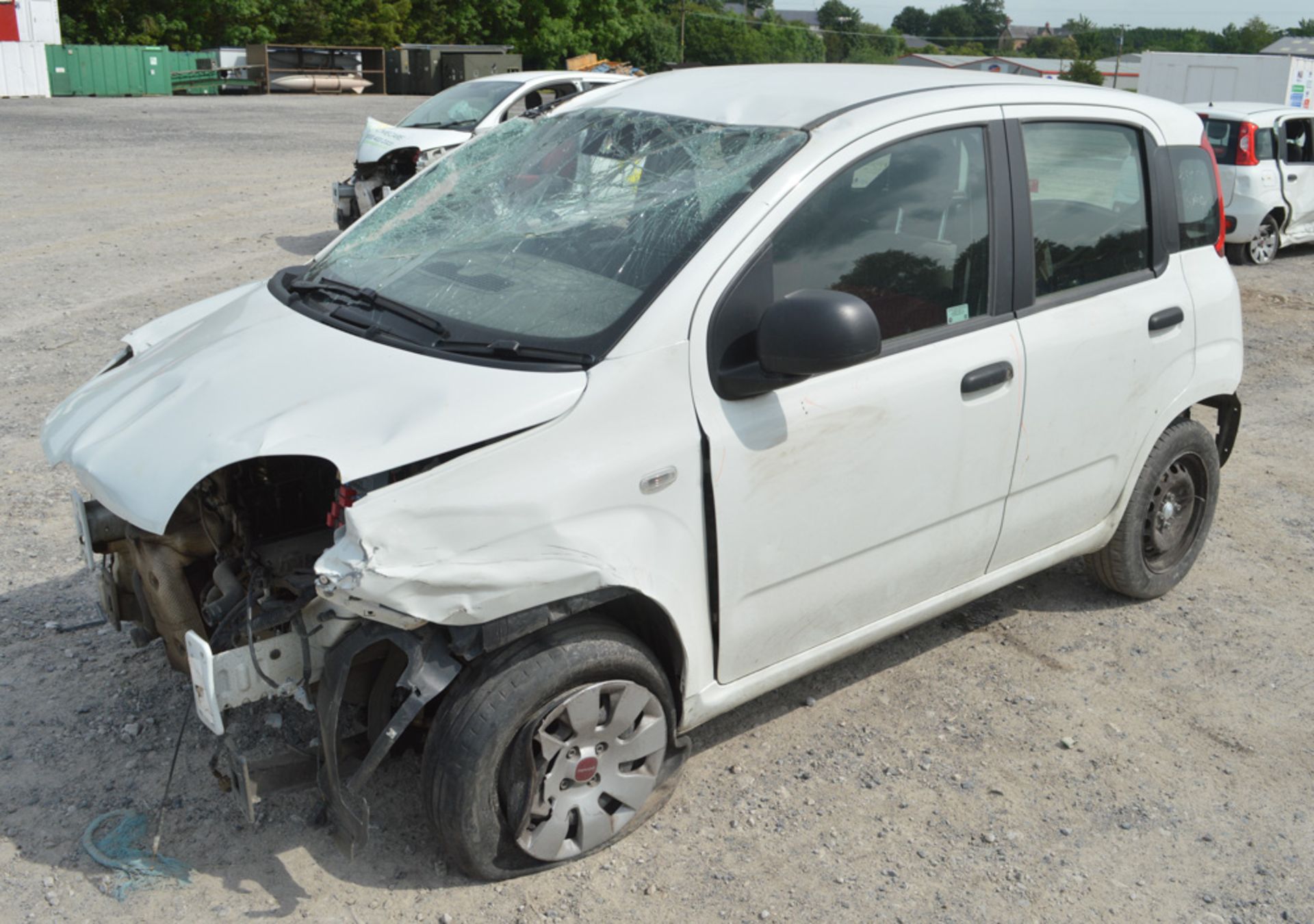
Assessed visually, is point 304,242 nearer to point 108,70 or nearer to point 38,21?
point 108,70

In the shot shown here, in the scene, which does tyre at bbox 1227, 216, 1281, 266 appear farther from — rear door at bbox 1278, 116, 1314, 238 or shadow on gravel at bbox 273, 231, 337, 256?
shadow on gravel at bbox 273, 231, 337, 256

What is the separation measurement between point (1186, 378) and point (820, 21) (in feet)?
463

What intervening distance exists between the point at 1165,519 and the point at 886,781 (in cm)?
186

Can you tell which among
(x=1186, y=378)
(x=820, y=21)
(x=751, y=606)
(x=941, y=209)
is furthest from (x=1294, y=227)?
(x=820, y=21)

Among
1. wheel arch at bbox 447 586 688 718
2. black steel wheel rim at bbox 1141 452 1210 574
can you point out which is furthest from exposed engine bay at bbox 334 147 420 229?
wheel arch at bbox 447 586 688 718

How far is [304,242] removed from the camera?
12.7 m

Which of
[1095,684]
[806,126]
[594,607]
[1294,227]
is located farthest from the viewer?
[1294,227]

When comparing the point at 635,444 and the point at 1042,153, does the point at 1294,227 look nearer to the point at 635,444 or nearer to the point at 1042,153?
the point at 1042,153

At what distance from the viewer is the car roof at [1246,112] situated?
1280 cm

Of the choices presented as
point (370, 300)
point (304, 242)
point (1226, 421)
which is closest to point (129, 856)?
point (370, 300)

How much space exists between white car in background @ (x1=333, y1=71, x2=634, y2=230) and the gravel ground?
7.18 meters

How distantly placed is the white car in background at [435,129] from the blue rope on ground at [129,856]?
909cm

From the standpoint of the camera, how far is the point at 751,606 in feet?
11.0

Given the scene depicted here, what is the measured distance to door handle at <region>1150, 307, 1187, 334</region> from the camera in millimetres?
4266
